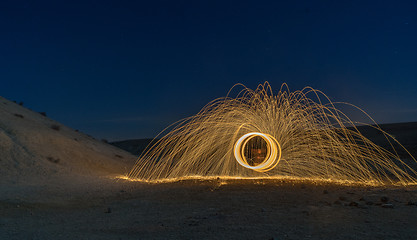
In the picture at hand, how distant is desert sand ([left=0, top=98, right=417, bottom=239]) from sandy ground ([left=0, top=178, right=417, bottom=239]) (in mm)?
15

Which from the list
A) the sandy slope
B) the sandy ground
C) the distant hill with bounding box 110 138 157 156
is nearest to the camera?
the sandy ground

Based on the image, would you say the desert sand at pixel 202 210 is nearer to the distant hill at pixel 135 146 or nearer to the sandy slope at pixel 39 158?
the sandy slope at pixel 39 158

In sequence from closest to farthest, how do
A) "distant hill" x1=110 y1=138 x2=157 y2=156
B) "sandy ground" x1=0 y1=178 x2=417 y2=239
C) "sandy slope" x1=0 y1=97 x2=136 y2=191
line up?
1. "sandy ground" x1=0 y1=178 x2=417 y2=239
2. "sandy slope" x1=0 y1=97 x2=136 y2=191
3. "distant hill" x1=110 y1=138 x2=157 y2=156

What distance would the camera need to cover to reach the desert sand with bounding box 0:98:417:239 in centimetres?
513

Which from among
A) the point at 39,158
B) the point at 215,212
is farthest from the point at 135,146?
the point at 215,212

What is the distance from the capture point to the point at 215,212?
252 inches

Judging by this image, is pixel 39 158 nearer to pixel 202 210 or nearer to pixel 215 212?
pixel 202 210

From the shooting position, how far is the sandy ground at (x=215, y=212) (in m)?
5.10

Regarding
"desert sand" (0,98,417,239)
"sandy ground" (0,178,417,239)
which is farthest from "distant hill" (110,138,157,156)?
"sandy ground" (0,178,417,239)

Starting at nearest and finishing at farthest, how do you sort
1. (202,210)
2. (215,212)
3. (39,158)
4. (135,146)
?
1. (215,212)
2. (202,210)
3. (39,158)
4. (135,146)

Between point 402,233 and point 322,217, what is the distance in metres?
1.24

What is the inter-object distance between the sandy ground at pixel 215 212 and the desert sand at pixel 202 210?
0.05 ft

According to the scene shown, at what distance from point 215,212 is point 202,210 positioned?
0.32 meters

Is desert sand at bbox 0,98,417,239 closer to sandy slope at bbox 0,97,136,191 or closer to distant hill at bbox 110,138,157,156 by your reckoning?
sandy slope at bbox 0,97,136,191
